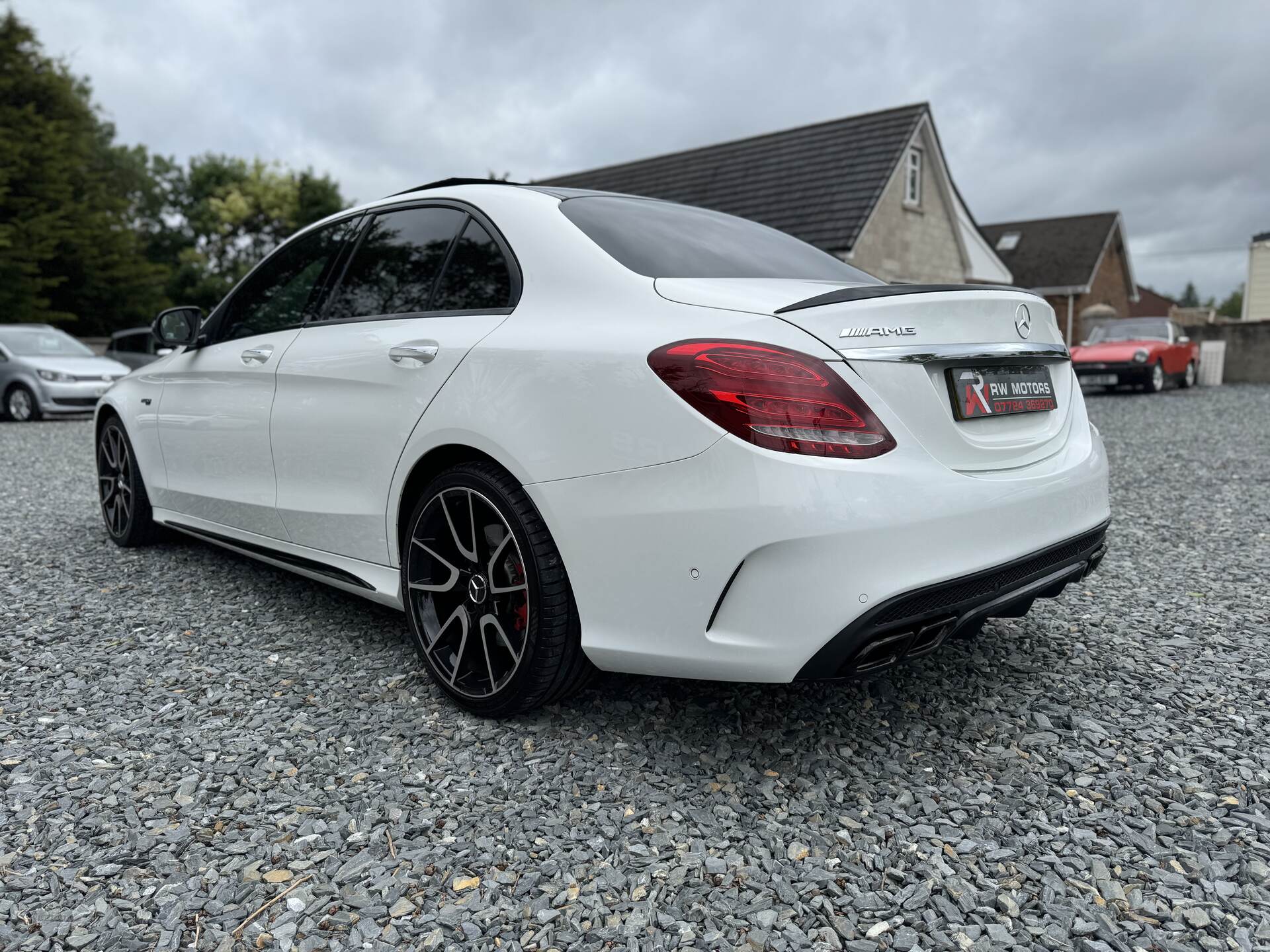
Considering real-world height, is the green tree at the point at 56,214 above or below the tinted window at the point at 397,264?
above

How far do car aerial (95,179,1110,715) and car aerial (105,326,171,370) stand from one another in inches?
607

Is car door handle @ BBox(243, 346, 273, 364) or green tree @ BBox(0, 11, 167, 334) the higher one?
green tree @ BBox(0, 11, 167, 334)

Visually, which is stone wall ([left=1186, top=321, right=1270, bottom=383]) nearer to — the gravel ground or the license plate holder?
the gravel ground

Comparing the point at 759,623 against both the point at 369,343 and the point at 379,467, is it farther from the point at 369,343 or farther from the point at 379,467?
the point at 369,343

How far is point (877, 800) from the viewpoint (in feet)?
7.46

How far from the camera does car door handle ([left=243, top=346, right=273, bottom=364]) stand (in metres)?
3.57

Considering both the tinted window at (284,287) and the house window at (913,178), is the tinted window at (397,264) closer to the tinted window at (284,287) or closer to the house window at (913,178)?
the tinted window at (284,287)

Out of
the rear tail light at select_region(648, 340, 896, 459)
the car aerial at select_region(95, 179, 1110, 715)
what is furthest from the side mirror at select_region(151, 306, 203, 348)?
the rear tail light at select_region(648, 340, 896, 459)

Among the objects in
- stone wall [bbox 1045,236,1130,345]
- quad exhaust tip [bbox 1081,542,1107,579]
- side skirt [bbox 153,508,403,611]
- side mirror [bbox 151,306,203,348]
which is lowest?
side skirt [bbox 153,508,403,611]

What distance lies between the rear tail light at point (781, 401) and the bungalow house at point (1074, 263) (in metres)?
32.6

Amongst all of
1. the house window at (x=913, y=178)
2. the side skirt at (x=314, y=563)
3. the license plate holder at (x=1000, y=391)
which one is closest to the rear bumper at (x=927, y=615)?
the license plate holder at (x=1000, y=391)

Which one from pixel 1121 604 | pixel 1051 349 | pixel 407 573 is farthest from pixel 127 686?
pixel 1121 604

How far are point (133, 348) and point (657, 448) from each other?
18.4m

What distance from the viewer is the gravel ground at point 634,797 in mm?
1859
